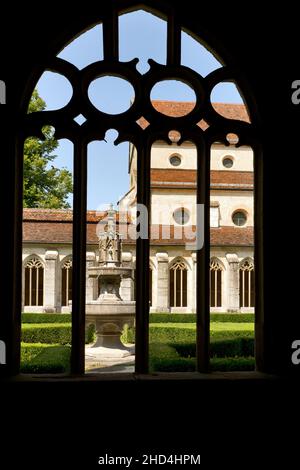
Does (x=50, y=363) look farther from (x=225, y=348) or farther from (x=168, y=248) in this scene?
(x=168, y=248)

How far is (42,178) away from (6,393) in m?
18.1

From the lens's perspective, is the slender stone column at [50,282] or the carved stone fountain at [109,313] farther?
the slender stone column at [50,282]

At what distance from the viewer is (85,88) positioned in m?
2.92

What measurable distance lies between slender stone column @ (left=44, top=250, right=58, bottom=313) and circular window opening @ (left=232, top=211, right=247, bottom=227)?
9991mm

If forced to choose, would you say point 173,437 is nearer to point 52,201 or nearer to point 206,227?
point 206,227

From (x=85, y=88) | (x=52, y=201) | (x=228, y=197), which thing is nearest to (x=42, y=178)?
A: (x=52, y=201)

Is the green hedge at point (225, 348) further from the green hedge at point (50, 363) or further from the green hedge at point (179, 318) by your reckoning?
the green hedge at point (179, 318)

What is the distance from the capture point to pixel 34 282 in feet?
69.4

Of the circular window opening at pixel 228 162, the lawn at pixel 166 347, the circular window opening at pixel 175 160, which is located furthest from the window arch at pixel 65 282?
the circular window opening at pixel 228 162

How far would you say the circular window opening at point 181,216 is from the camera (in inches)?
949

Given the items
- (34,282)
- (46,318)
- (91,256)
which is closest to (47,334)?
(46,318)

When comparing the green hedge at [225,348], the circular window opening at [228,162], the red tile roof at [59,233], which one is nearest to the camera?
the green hedge at [225,348]

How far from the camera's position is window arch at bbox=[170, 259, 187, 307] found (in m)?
21.8
